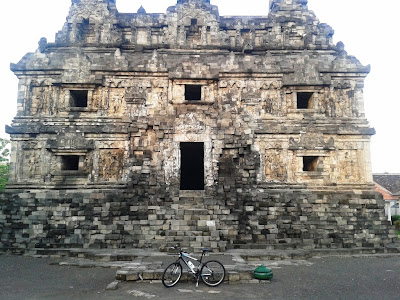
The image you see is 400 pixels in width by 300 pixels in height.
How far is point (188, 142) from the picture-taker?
627 inches

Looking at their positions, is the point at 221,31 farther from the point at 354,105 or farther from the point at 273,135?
the point at 354,105

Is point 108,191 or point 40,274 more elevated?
point 108,191

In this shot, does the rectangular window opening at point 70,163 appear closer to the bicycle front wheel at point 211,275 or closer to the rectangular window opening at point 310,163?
the bicycle front wheel at point 211,275

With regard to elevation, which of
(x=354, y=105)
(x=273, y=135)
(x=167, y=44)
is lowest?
(x=273, y=135)

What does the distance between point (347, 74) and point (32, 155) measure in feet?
54.9

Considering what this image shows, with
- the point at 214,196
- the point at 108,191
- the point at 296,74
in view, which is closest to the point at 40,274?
the point at 108,191

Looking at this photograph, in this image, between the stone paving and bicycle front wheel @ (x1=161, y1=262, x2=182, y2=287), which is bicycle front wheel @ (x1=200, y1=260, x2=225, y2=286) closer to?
the stone paving

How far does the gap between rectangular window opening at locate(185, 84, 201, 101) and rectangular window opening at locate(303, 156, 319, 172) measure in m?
6.72

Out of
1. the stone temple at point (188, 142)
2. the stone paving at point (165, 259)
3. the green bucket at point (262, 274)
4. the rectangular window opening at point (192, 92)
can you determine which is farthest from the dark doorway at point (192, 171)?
the green bucket at point (262, 274)

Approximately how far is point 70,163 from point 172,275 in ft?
34.5

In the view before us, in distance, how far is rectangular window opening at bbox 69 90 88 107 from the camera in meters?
17.0

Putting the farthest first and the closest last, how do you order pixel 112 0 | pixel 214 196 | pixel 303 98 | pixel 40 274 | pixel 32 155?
pixel 112 0
pixel 303 98
pixel 32 155
pixel 214 196
pixel 40 274

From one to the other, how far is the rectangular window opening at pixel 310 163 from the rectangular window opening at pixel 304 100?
8.98 feet

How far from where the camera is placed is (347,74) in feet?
55.4
